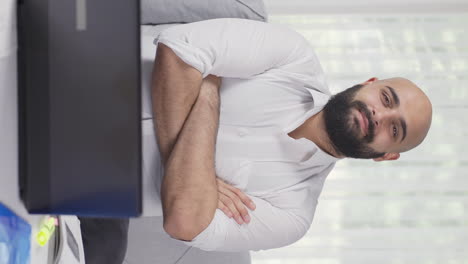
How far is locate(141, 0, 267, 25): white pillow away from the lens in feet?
5.59

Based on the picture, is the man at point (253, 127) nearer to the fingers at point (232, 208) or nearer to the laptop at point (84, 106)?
the fingers at point (232, 208)

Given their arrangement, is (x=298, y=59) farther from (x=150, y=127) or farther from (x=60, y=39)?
(x=60, y=39)

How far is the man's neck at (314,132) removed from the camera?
1351 mm

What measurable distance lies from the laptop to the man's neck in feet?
2.49

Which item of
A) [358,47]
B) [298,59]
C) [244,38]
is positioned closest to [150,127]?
[244,38]

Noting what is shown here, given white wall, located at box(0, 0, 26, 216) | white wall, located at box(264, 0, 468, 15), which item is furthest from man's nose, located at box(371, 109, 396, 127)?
white wall, located at box(0, 0, 26, 216)

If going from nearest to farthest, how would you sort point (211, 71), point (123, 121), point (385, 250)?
point (123, 121)
point (211, 71)
point (385, 250)

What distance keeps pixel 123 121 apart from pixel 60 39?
0.15 m

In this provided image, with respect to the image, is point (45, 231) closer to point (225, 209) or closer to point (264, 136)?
point (225, 209)

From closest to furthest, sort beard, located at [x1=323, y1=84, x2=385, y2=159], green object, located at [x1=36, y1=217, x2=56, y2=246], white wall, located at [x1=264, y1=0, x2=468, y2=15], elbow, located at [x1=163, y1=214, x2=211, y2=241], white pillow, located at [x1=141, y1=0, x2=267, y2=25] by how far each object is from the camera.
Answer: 1. green object, located at [x1=36, y1=217, x2=56, y2=246]
2. elbow, located at [x1=163, y1=214, x2=211, y2=241]
3. beard, located at [x1=323, y1=84, x2=385, y2=159]
4. white pillow, located at [x1=141, y1=0, x2=267, y2=25]
5. white wall, located at [x1=264, y1=0, x2=468, y2=15]

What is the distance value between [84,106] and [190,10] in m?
1.12

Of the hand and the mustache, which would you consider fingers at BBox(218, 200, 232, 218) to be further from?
the mustache

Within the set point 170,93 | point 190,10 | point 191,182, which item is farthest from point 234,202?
point 190,10

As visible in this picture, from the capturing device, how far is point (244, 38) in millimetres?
1147
